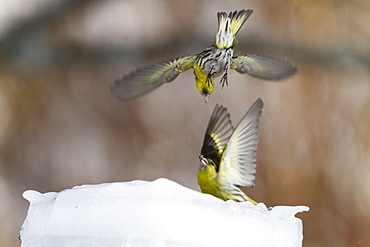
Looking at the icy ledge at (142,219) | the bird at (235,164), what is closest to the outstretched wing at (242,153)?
the bird at (235,164)

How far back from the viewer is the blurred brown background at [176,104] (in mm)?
795

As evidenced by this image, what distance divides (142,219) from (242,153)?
0.67 feet

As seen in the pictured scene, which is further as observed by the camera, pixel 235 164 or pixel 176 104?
pixel 176 104

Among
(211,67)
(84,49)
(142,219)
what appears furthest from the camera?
(84,49)

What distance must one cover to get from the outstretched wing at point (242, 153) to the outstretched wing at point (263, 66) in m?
0.06

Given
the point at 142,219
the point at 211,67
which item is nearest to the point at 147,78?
the point at 211,67

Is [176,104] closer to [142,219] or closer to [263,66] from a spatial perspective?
[263,66]

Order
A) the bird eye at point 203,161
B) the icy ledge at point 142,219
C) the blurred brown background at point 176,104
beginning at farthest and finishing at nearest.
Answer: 1. the blurred brown background at point 176,104
2. the bird eye at point 203,161
3. the icy ledge at point 142,219

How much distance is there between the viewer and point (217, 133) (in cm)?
59

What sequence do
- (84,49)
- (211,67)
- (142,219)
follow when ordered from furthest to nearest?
(84,49) → (211,67) → (142,219)

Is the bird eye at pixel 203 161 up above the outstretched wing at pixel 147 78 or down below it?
below

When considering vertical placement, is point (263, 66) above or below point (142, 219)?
above

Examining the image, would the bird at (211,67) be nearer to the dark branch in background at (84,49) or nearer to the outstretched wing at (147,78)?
the outstretched wing at (147,78)

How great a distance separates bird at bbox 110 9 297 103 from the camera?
0.54 m
